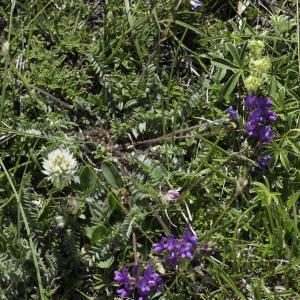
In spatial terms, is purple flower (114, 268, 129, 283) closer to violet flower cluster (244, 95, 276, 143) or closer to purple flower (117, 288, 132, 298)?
purple flower (117, 288, 132, 298)

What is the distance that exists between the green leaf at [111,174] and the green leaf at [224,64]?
75 centimetres

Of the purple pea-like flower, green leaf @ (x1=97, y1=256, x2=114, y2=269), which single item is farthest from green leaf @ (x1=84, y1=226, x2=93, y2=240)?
the purple pea-like flower

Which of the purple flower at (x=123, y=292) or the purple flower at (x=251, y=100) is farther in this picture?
the purple flower at (x=251, y=100)

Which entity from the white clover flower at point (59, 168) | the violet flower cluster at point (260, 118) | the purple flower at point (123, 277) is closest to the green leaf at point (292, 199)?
the violet flower cluster at point (260, 118)

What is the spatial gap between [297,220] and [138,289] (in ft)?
2.60

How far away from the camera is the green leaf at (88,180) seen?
287 centimetres

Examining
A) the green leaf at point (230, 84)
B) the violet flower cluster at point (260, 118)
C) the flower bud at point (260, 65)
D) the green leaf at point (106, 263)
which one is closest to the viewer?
the flower bud at point (260, 65)

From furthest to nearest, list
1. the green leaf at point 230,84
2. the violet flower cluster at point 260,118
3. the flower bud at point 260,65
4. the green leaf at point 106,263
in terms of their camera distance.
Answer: the green leaf at point 230,84
the violet flower cluster at point 260,118
the green leaf at point 106,263
the flower bud at point 260,65

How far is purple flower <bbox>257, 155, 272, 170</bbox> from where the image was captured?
296 cm

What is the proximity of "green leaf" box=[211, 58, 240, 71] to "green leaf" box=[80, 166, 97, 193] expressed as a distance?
846 mm

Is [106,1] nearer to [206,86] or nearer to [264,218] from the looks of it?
[206,86]

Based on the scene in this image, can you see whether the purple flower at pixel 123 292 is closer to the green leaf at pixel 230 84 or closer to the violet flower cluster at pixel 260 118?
the violet flower cluster at pixel 260 118

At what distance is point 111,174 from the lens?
2.91 m

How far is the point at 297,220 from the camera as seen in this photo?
9.37 ft
